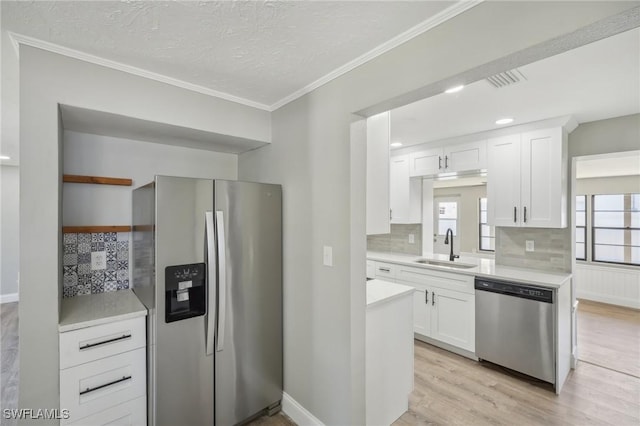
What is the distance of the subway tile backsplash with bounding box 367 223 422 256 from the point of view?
14.0 feet

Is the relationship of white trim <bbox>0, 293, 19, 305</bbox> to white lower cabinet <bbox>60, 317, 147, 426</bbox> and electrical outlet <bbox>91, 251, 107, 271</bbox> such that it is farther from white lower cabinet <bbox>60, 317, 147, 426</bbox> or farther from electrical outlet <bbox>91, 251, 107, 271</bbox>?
white lower cabinet <bbox>60, 317, 147, 426</bbox>

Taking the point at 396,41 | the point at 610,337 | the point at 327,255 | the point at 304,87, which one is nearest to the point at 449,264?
the point at 610,337

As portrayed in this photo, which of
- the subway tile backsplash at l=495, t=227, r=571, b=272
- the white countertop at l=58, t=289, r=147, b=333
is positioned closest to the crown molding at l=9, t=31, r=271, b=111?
the white countertop at l=58, t=289, r=147, b=333

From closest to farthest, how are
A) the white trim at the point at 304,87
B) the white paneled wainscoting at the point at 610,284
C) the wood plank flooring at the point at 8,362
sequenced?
the white trim at the point at 304,87 < the wood plank flooring at the point at 8,362 < the white paneled wainscoting at the point at 610,284

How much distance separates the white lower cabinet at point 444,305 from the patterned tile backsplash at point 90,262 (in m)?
2.96

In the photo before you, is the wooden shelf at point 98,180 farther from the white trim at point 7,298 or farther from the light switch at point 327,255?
the white trim at point 7,298

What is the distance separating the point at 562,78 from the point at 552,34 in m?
1.36

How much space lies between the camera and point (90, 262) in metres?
2.22

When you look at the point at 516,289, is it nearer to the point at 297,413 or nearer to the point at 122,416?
the point at 297,413

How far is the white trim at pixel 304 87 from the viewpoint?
52.2 inches

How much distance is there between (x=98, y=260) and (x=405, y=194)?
11.3 feet

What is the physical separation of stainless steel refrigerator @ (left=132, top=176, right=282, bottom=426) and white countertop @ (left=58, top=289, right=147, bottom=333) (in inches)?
3.6

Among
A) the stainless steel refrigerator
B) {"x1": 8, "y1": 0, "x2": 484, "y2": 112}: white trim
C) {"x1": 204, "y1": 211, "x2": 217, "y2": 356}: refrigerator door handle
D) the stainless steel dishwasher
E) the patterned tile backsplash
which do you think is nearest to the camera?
{"x1": 8, "y1": 0, "x2": 484, "y2": 112}: white trim

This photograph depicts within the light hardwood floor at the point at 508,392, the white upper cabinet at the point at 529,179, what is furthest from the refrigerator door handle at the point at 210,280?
the white upper cabinet at the point at 529,179
